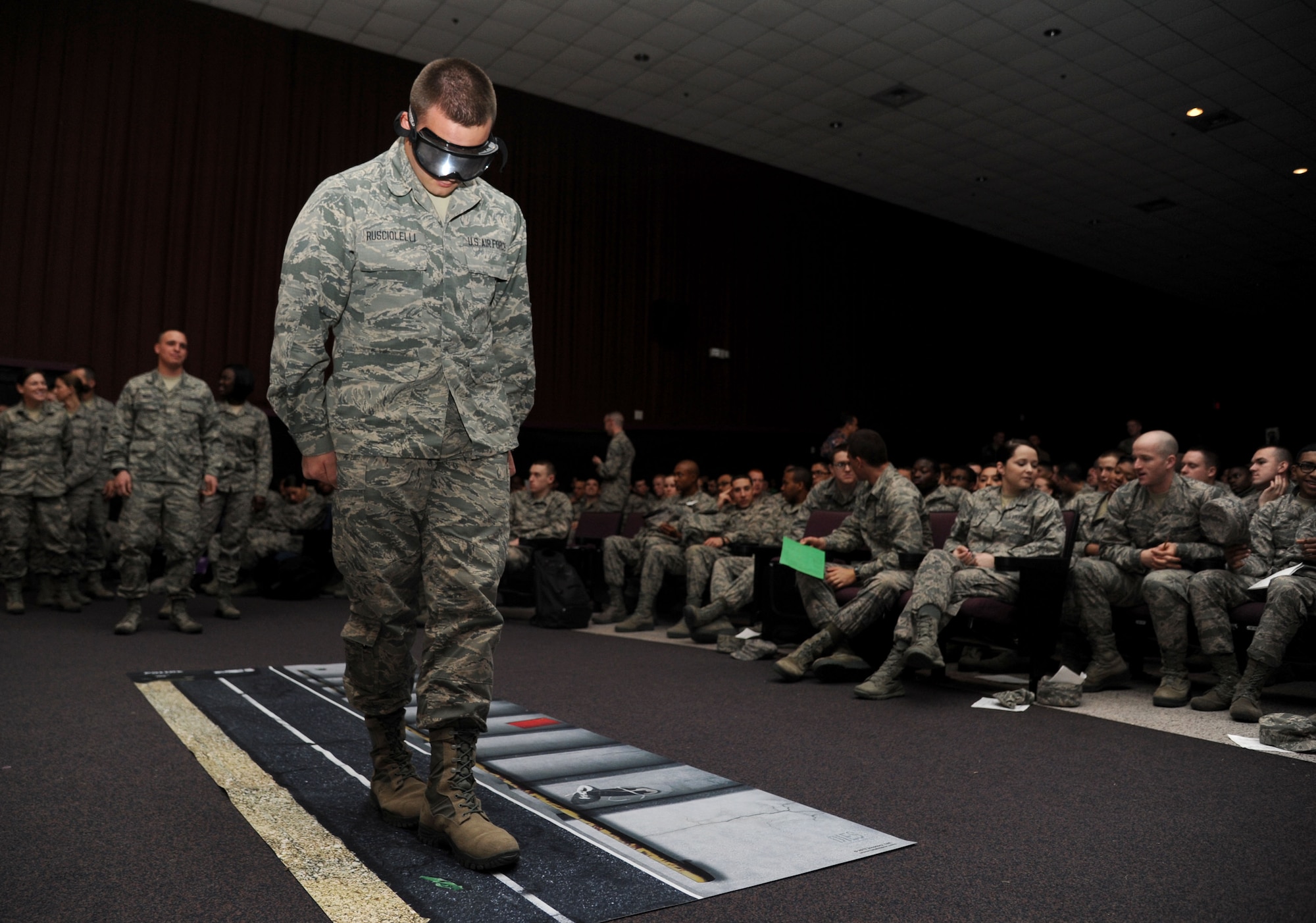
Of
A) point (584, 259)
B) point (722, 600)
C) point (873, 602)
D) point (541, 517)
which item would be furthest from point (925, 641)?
point (584, 259)

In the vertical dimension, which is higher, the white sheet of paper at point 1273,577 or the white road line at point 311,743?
the white sheet of paper at point 1273,577

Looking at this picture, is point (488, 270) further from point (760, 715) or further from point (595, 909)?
point (760, 715)

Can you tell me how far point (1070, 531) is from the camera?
3.80 m

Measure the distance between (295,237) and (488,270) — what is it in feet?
1.25

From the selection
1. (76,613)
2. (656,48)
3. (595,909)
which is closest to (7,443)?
(76,613)

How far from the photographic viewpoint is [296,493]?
7.03 meters

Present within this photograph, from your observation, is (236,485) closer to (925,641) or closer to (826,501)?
(826,501)

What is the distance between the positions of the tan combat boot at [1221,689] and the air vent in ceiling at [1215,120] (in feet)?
27.1

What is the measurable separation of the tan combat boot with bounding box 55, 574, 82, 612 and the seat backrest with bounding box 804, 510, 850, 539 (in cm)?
423

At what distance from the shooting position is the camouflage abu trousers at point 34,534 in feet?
17.3

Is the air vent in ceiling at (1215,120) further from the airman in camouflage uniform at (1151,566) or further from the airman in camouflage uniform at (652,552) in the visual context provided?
the airman in camouflage uniform at (1151,566)

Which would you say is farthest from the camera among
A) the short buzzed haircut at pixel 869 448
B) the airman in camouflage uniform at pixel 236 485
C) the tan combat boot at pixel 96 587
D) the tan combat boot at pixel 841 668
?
the tan combat boot at pixel 96 587

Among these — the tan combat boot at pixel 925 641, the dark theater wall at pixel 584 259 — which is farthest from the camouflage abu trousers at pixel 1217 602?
the dark theater wall at pixel 584 259

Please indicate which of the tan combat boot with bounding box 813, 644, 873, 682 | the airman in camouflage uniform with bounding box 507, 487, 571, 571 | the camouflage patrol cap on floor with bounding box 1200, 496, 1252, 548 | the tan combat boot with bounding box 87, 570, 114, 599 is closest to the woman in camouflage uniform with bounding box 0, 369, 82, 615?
the tan combat boot with bounding box 87, 570, 114, 599
